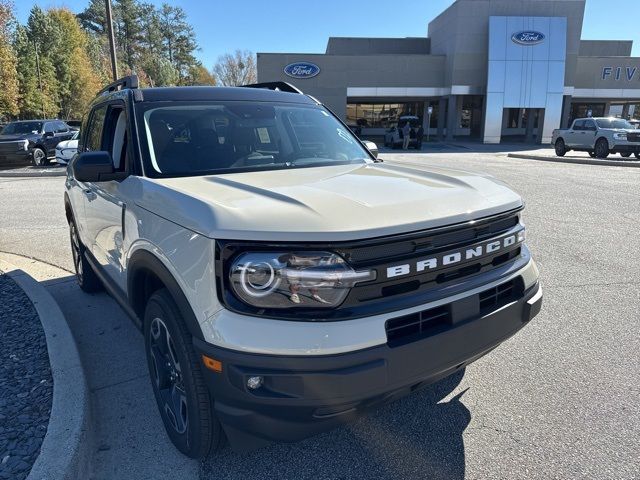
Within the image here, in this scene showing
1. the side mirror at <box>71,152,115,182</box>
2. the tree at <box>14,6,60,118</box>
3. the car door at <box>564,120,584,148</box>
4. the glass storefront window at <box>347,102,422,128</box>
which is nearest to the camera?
the side mirror at <box>71,152,115,182</box>

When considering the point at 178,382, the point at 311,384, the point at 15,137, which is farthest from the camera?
the point at 15,137

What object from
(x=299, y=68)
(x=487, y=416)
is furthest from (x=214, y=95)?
(x=299, y=68)

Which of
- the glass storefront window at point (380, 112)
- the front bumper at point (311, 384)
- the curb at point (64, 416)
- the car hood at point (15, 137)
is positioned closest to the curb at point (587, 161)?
the front bumper at point (311, 384)

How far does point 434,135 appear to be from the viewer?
44938 millimetres

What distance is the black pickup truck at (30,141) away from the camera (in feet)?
56.6

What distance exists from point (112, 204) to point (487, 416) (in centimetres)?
280

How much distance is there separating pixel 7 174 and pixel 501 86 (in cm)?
3273

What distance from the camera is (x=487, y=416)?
2.83 metres

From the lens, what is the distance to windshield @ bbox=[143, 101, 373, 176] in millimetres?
2998

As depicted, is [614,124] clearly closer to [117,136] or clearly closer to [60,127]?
[117,136]

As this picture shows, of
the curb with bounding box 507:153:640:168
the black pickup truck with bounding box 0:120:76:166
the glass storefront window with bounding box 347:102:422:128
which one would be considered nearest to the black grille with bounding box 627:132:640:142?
the curb with bounding box 507:153:640:168

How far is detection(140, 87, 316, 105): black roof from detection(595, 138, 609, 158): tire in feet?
72.7

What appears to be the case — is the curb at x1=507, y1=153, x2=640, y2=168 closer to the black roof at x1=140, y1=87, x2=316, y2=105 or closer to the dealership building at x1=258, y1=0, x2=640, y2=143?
the dealership building at x1=258, y1=0, x2=640, y2=143

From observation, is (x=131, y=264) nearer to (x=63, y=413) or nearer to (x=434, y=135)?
(x=63, y=413)
